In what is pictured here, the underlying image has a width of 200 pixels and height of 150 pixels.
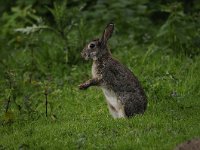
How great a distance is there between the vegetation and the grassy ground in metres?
0.01

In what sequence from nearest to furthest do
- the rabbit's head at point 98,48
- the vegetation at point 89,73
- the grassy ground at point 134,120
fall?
the grassy ground at point 134,120, the vegetation at point 89,73, the rabbit's head at point 98,48

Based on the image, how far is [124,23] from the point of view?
15.6 metres

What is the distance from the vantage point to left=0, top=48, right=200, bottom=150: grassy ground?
9.53m

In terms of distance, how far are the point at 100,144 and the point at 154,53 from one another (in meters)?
5.02

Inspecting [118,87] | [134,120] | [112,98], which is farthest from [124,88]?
[134,120]

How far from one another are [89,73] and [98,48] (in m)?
2.47

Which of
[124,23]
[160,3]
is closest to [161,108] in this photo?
[124,23]

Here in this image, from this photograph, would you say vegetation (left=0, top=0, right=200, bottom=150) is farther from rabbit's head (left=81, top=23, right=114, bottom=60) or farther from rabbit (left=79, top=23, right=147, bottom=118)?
→ rabbit's head (left=81, top=23, right=114, bottom=60)

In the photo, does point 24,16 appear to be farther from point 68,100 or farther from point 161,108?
point 161,108

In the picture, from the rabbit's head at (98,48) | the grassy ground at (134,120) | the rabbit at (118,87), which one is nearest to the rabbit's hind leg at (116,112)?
the rabbit at (118,87)

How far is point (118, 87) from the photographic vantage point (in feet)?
35.6

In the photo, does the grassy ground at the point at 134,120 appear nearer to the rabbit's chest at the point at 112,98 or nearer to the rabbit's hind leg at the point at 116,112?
the rabbit's hind leg at the point at 116,112

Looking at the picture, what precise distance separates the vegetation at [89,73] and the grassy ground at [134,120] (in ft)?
0.05

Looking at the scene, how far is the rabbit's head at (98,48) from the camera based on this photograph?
11.3 metres
